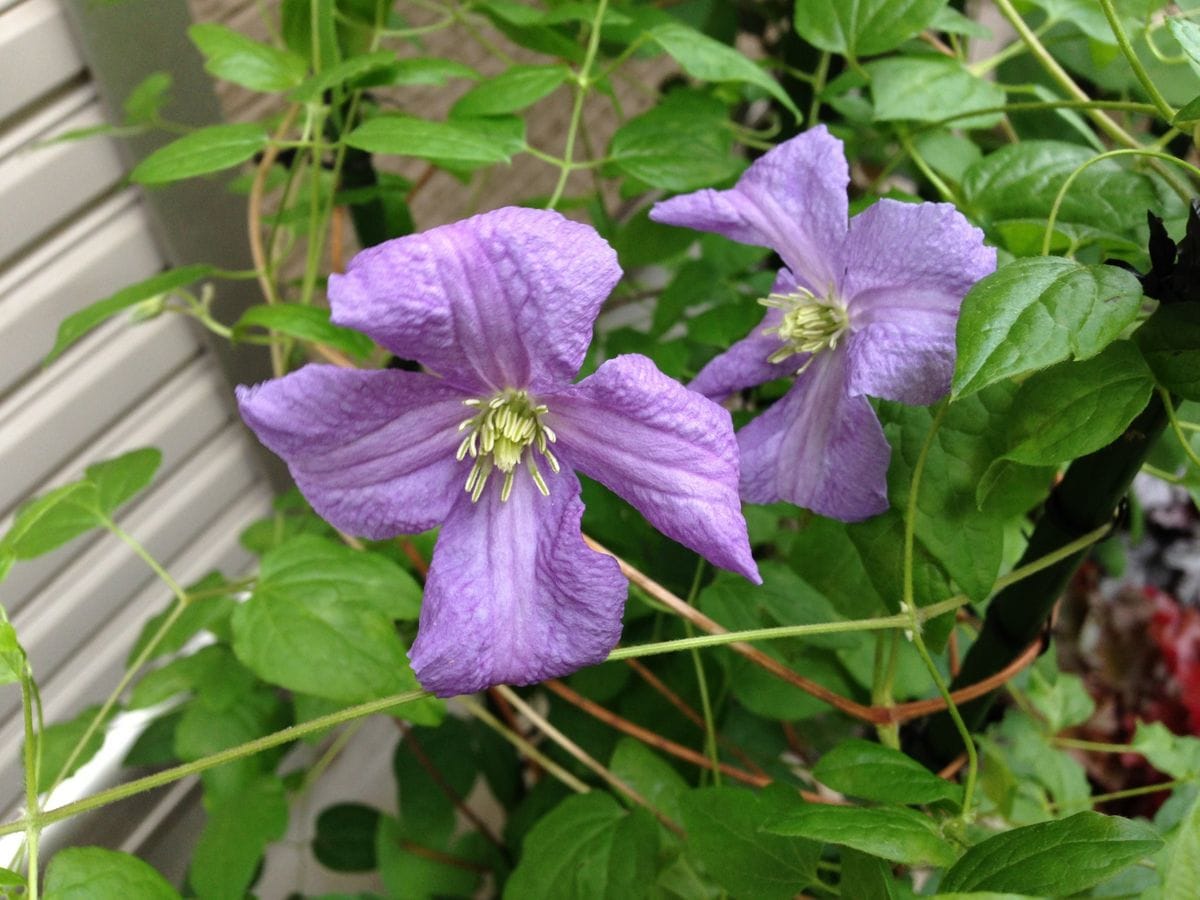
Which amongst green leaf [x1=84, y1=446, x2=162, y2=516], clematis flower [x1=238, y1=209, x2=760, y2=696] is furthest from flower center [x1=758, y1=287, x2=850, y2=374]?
green leaf [x1=84, y1=446, x2=162, y2=516]

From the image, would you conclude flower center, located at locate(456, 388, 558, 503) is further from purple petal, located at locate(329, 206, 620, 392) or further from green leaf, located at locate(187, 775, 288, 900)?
green leaf, located at locate(187, 775, 288, 900)

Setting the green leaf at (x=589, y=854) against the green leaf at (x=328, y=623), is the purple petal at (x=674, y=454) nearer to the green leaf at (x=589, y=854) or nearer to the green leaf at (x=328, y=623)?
the green leaf at (x=328, y=623)

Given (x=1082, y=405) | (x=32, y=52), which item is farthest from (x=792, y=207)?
(x=32, y=52)

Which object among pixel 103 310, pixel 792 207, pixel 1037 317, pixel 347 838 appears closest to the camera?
pixel 1037 317

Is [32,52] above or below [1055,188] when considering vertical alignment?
above

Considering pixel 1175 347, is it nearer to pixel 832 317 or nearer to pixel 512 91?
pixel 832 317

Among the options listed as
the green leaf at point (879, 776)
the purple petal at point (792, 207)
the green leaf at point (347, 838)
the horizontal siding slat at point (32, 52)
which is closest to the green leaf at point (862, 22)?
the purple petal at point (792, 207)
